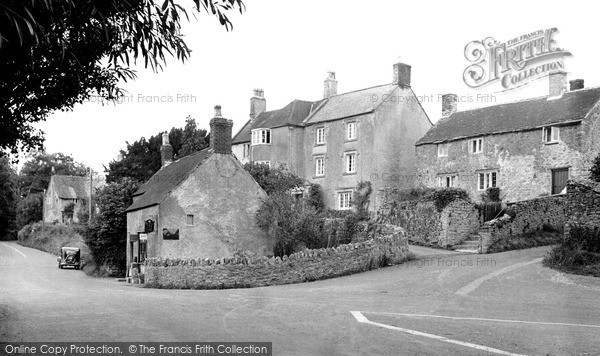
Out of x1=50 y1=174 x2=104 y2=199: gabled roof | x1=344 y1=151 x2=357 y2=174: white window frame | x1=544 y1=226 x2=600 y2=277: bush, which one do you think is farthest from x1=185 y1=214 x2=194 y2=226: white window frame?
x1=50 y1=174 x2=104 y2=199: gabled roof

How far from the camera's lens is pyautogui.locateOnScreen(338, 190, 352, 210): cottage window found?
2009 inches

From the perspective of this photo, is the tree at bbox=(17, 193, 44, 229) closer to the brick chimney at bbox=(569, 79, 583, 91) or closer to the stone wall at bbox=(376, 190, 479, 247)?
the stone wall at bbox=(376, 190, 479, 247)

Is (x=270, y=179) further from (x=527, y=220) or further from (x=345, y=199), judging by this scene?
(x=527, y=220)

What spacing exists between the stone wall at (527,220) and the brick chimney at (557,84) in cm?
1234

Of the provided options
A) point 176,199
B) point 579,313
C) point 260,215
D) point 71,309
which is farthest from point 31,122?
point 260,215

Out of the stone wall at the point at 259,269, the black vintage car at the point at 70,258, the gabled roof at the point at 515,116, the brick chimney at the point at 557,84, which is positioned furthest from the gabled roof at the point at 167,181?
the brick chimney at the point at 557,84

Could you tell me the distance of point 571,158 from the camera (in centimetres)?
3938

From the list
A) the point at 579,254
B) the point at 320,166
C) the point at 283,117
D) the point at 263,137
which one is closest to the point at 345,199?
the point at 320,166

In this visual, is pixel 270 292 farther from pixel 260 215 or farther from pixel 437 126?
pixel 437 126

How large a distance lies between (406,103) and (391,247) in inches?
953

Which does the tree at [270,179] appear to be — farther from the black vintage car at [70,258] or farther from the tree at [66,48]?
the tree at [66,48]

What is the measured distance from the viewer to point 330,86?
58500mm

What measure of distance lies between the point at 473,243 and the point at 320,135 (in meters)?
21.7

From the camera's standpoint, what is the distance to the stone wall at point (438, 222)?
36.3 metres
